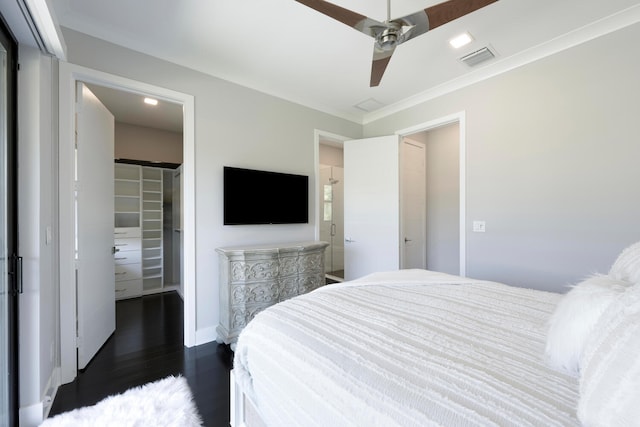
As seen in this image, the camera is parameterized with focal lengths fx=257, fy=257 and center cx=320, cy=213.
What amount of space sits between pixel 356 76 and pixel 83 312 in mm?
3295

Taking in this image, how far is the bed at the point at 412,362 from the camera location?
0.61 m

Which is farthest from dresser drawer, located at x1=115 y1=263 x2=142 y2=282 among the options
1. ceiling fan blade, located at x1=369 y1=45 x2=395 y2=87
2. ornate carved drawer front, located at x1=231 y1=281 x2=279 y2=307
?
ceiling fan blade, located at x1=369 y1=45 x2=395 y2=87

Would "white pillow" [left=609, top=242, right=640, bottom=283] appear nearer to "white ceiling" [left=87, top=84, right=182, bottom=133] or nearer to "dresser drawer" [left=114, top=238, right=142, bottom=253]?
"white ceiling" [left=87, top=84, right=182, bottom=133]

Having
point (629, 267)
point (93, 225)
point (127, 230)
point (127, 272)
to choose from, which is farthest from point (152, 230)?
point (629, 267)

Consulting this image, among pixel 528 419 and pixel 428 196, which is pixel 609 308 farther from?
pixel 428 196

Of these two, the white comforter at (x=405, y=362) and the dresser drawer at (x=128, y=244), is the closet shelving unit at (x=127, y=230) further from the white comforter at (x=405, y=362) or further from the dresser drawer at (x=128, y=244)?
the white comforter at (x=405, y=362)

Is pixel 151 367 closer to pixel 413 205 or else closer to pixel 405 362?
pixel 405 362

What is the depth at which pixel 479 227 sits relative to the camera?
2684 mm

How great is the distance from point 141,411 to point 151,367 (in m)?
0.60

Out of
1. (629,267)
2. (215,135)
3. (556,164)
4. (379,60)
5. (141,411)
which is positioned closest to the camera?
(629,267)

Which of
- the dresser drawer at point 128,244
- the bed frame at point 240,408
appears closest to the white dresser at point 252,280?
the bed frame at point 240,408

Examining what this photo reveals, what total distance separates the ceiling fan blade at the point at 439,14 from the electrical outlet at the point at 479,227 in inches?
77.9

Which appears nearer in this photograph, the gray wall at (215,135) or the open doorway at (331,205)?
the gray wall at (215,135)

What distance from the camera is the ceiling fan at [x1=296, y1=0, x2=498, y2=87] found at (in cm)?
128
